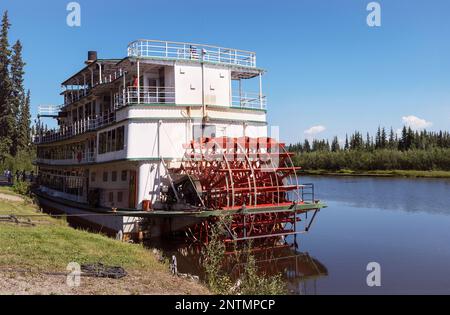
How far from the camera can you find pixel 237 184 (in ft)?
64.9

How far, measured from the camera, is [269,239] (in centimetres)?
2003

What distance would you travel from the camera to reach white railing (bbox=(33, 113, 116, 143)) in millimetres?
23609

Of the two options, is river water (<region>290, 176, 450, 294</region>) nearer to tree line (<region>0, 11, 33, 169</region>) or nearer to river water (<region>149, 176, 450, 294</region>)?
river water (<region>149, 176, 450, 294</region>)

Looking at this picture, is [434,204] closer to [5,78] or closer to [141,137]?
[141,137]

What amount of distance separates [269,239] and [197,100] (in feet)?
24.2

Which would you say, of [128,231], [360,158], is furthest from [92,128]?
[360,158]

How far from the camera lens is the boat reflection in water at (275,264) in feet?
49.7

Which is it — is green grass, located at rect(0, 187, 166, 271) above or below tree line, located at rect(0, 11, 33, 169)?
below

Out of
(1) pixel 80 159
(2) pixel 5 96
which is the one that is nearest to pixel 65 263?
(1) pixel 80 159

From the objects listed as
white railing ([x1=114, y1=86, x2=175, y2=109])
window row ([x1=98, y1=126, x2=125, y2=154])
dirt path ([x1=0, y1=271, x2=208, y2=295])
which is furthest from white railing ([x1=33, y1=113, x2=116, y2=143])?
dirt path ([x1=0, y1=271, x2=208, y2=295])

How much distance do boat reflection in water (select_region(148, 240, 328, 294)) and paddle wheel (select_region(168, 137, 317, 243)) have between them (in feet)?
2.62

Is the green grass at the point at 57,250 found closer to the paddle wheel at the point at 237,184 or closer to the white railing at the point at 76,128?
the paddle wheel at the point at 237,184

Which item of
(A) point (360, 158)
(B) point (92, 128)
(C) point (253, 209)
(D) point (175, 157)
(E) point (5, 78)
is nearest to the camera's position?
(C) point (253, 209)

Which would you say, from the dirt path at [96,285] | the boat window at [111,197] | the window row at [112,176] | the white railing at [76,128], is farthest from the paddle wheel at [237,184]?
the dirt path at [96,285]
